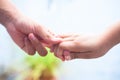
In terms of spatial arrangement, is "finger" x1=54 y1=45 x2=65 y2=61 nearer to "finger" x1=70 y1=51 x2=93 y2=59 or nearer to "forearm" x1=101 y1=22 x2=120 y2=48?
"finger" x1=70 y1=51 x2=93 y2=59

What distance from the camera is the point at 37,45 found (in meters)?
1.48

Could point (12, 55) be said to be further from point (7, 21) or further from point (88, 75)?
point (88, 75)

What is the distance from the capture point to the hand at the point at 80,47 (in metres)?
1.45

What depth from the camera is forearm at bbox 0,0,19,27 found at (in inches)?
59.4

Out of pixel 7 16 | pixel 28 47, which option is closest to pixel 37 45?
pixel 28 47

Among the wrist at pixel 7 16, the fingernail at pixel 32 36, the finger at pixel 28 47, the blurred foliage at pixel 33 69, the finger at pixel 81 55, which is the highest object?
the wrist at pixel 7 16

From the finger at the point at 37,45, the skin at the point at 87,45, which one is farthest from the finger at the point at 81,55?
the finger at the point at 37,45

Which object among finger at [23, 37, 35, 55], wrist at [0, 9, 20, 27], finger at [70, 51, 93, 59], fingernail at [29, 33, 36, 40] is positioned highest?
wrist at [0, 9, 20, 27]

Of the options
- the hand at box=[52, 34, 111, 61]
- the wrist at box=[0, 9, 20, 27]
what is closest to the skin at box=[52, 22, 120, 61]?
the hand at box=[52, 34, 111, 61]

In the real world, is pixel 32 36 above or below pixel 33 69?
above

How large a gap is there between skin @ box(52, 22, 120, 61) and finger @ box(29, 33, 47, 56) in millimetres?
38

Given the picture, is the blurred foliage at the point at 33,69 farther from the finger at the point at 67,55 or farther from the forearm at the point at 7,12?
the forearm at the point at 7,12

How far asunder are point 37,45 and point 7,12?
165mm

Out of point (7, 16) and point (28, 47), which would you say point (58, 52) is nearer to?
point (28, 47)
